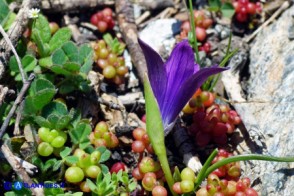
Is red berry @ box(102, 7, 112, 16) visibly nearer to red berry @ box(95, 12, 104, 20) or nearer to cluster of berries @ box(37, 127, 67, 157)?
red berry @ box(95, 12, 104, 20)

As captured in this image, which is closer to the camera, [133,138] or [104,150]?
[104,150]

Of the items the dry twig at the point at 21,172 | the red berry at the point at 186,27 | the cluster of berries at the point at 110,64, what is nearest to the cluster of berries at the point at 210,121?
the cluster of berries at the point at 110,64

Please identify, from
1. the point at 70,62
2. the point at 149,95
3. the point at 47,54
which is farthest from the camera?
the point at 47,54

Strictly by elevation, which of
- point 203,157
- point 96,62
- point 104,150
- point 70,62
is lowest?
point 203,157

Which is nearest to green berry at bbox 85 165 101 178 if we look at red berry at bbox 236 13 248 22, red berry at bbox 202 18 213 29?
red berry at bbox 202 18 213 29

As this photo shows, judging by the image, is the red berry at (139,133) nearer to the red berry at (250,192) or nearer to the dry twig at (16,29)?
the red berry at (250,192)

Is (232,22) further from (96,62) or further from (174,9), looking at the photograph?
(96,62)

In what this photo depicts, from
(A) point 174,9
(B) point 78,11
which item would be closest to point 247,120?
(A) point 174,9
